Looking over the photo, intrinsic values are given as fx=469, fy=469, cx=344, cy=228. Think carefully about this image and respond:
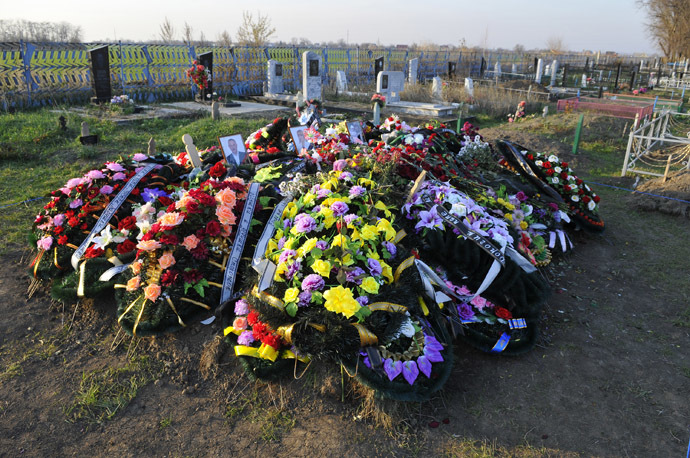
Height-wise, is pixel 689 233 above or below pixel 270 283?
below

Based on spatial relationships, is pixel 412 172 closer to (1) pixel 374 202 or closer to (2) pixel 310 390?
(1) pixel 374 202

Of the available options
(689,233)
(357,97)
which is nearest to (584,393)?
(689,233)

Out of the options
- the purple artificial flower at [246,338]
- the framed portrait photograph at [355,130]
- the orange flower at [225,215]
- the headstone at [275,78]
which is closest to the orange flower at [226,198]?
the orange flower at [225,215]

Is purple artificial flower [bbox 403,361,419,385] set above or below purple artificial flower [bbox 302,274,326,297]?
below

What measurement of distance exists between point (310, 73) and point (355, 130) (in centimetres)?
1111

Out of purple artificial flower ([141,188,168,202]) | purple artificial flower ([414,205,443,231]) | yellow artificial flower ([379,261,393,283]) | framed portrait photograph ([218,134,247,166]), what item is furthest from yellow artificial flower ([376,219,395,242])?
framed portrait photograph ([218,134,247,166])

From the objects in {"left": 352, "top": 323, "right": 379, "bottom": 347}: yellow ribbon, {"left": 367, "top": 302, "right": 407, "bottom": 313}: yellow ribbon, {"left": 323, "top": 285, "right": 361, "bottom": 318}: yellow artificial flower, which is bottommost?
{"left": 352, "top": 323, "right": 379, "bottom": 347}: yellow ribbon

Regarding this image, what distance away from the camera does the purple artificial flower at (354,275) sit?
3.28 m

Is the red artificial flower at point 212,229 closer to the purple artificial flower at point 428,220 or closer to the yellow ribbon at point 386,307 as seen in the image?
the yellow ribbon at point 386,307

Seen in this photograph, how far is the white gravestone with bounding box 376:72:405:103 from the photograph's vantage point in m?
17.6

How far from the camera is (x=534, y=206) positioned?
5.75m

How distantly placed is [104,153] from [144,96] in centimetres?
966

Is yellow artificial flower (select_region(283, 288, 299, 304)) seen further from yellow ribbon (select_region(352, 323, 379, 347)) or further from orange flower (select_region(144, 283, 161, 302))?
orange flower (select_region(144, 283, 161, 302))

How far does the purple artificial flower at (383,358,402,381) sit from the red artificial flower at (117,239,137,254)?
107 inches
